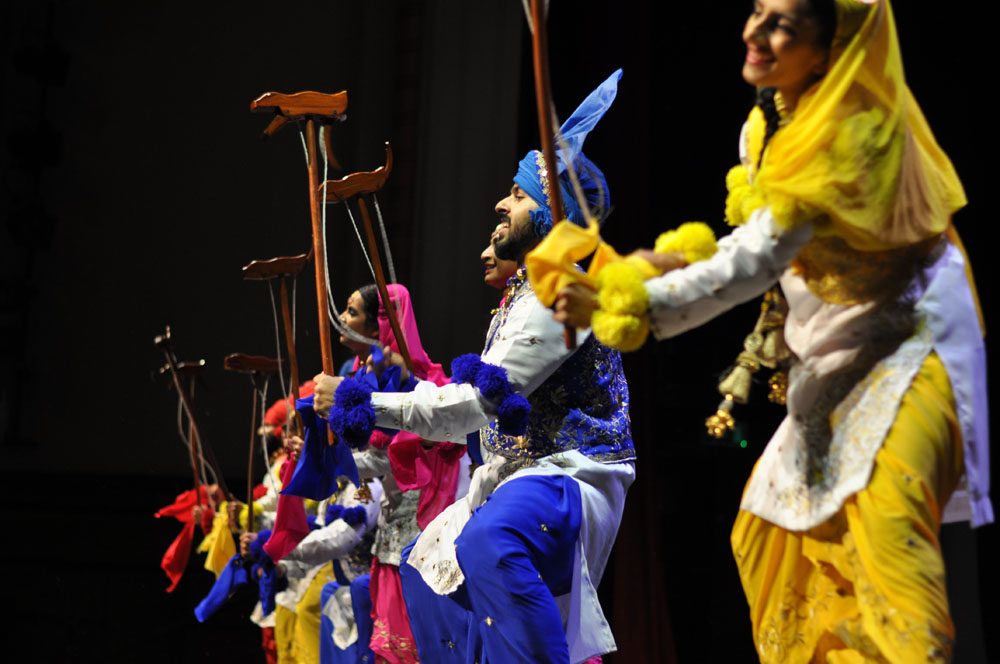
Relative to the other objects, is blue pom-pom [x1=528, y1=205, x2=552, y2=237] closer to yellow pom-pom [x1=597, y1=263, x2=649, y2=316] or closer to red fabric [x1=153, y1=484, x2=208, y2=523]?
yellow pom-pom [x1=597, y1=263, x2=649, y2=316]

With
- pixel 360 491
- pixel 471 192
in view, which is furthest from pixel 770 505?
pixel 471 192

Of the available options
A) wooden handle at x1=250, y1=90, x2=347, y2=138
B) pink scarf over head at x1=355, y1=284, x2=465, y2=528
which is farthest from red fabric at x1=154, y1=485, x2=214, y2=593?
wooden handle at x1=250, y1=90, x2=347, y2=138

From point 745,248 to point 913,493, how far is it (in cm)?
44

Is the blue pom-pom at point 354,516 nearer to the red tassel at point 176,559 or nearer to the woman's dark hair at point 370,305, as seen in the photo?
the woman's dark hair at point 370,305

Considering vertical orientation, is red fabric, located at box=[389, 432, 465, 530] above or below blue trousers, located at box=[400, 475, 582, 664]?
above

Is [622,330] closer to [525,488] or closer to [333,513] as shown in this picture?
[525,488]

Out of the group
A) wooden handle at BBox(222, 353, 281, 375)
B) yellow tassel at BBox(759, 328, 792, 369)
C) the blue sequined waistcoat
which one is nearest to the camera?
yellow tassel at BBox(759, 328, 792, 369)

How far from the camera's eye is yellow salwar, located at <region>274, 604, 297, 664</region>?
420 cm

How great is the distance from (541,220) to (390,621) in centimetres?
134

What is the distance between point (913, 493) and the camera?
153 centimetres

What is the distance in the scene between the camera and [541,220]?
266 cm

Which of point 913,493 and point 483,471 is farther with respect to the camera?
point 483,471

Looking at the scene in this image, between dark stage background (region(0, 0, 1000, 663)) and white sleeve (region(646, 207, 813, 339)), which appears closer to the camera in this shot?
white sleeve (region(646, 207, 813, 339))

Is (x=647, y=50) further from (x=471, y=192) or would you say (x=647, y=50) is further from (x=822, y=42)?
(x=822, y=42)
